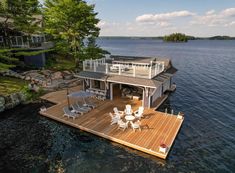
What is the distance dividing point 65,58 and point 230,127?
2995 cm

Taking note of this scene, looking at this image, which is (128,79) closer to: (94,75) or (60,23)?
(94,75)

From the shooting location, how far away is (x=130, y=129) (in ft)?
42.4

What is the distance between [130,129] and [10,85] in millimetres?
15132

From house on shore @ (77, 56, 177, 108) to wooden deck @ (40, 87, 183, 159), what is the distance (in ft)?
5.22

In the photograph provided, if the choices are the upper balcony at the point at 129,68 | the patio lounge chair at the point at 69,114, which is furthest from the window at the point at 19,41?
the patio lounge chair at the point at 69,114

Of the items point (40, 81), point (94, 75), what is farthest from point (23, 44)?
point (94, 75)

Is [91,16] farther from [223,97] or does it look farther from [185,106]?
[223,97]

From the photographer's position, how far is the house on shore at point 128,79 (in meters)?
15.8

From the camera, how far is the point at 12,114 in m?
16.1

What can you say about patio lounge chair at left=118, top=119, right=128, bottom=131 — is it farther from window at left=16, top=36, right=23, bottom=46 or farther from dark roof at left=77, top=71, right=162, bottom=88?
window at left=16, top=36, right=23, bottom=46

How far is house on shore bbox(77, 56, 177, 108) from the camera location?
15.8m

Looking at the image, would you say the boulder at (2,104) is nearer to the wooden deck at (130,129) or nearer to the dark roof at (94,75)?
the wooden deck at (130,129)

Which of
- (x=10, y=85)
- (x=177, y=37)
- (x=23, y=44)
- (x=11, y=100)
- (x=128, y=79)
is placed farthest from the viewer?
(x=177, y=37)

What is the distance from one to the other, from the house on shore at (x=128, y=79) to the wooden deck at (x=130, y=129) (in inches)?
62.7
